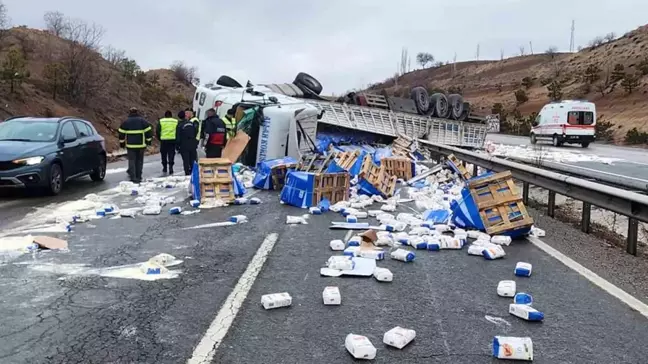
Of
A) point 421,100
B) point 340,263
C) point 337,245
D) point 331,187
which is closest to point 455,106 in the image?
point 421,100

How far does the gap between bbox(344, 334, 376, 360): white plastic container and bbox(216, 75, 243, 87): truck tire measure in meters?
18.9

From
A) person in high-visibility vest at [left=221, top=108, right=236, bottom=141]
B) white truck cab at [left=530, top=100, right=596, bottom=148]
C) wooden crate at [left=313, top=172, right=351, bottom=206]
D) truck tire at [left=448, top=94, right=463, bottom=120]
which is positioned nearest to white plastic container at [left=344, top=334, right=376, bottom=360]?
wooden crate at [left=313, top=172, right=351, bottom=206]

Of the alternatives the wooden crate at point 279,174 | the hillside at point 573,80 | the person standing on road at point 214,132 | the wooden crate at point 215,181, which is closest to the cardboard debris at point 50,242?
the wooden crate at point 215,181

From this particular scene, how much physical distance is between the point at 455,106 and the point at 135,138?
51.4ft

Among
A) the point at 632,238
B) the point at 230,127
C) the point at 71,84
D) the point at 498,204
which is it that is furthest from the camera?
the point at 71,84

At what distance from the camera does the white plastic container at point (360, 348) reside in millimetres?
3604

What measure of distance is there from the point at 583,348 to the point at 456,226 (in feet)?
13.6

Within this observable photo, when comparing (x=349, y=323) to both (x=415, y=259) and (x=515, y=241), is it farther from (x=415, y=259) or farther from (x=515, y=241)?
(x=515, y=241)

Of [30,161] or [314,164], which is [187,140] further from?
[30,161]

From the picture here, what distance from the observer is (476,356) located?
3.69 metres

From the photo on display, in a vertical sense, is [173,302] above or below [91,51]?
below

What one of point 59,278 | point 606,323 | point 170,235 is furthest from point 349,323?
point 170,235

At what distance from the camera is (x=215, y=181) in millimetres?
10219

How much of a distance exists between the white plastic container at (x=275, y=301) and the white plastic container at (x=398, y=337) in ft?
3.19
